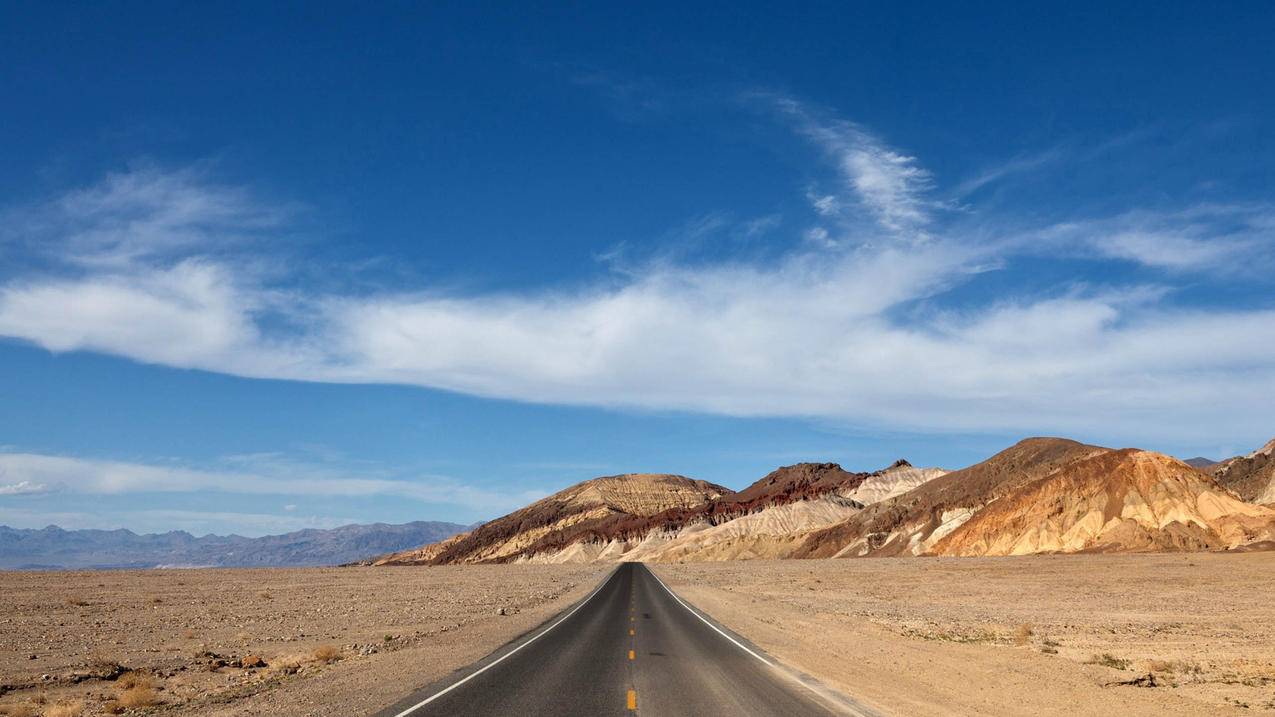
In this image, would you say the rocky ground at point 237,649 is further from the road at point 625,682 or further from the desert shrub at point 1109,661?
the desert shrub at point 1109,661

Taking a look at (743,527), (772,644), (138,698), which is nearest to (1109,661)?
(772,644)

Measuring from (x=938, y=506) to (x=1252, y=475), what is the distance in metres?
38.8

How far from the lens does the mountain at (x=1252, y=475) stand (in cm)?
10081

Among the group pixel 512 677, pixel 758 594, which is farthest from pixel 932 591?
pixel 512 677

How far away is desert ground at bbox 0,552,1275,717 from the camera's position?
15.3 metres

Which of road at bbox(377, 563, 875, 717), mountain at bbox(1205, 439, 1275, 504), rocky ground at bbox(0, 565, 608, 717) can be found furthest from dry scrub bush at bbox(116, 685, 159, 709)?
mountain at bbox(1205, 439, 1275, 504)

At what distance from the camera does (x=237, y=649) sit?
24.0 metres

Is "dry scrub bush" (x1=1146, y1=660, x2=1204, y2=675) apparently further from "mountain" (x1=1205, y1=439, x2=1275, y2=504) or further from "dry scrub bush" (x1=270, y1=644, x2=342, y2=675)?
"mountain" (x1=1205, y1=439, x2=1275, y2=504)

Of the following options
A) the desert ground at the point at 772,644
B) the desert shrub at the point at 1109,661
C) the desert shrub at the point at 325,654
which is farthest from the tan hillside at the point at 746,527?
the desert shrub at the point at 325,654

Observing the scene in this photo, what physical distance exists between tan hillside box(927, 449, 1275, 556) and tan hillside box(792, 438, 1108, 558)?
8.03 metres

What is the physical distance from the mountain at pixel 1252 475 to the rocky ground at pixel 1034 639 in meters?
50.7

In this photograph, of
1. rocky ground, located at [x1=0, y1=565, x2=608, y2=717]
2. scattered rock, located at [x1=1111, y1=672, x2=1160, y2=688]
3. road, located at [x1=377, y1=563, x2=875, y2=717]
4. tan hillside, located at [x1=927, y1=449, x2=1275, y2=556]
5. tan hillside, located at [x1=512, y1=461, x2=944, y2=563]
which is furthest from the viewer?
tan hillside, located at [x1=512, y1=461, x2=944, y2=563]

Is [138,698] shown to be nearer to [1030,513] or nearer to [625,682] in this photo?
[625,682]

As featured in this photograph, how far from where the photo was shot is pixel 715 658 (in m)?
20.0
